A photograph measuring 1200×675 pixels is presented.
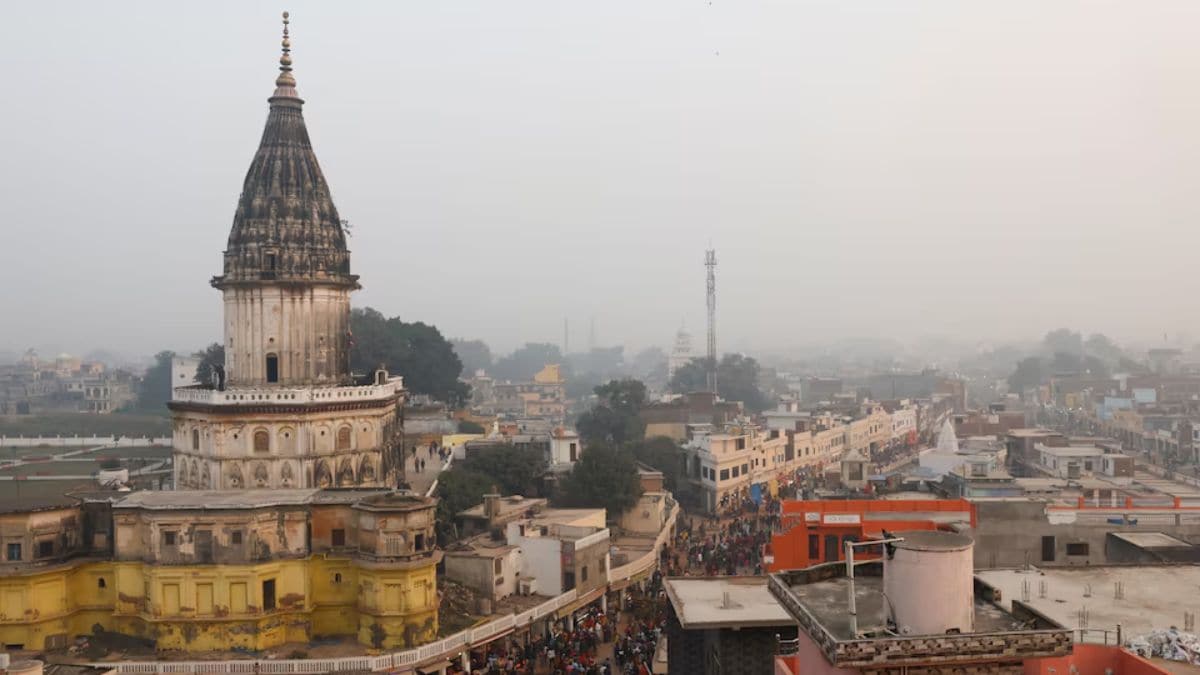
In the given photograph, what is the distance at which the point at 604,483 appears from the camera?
4422 cm

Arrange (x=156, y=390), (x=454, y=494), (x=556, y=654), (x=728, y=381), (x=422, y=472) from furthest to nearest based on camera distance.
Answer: (x=156, y=390)
(x=728, y=381)
(x=422, y=472)
(x=454, y=494)
(x=556, y=654)

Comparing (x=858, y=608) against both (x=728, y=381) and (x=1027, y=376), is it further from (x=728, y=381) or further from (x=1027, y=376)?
(x=1027, y=376)

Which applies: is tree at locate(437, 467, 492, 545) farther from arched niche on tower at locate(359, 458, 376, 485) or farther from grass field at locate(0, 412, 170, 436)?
grass field at locate(0, 412, 170, 436)

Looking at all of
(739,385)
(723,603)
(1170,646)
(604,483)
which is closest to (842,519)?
(723,603)

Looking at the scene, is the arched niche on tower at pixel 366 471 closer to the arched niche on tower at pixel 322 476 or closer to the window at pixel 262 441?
the arched niche on tower at pixel 322 476

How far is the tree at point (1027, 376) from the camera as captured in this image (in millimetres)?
145500

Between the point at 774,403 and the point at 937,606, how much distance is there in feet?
396

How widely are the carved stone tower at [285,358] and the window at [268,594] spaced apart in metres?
9.88

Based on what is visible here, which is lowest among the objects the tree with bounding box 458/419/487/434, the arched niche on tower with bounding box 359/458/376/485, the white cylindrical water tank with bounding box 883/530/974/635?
the tree with bounding box 458/419/487/434

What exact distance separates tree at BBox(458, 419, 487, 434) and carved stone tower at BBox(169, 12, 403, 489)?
26.9 m

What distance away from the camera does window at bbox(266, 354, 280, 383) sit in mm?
37912

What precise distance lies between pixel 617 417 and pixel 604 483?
27.1m

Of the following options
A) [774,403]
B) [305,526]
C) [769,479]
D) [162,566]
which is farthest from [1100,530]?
[774,403]

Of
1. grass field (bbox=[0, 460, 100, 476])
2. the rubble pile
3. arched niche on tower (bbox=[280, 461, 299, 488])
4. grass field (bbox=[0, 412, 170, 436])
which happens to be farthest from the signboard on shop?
grass field (bbox=[0, 412, 170, 436])
